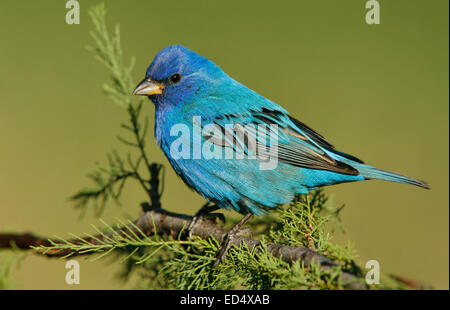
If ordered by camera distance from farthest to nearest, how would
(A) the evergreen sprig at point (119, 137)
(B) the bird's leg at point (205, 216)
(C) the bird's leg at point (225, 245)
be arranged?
(A) the evergreen sprig at point (119, 137), (B) the bird's leg at point (205, 216), (C) the bird's leg at point (225, 245)

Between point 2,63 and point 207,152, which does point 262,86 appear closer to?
point 2,63

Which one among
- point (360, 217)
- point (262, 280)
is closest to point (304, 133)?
point (262, 280)

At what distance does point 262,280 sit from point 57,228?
15.7ft

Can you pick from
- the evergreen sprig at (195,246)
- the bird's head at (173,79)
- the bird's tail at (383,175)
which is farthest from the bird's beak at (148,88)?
the bird's tail at (383,175)

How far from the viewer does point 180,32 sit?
27.7ft

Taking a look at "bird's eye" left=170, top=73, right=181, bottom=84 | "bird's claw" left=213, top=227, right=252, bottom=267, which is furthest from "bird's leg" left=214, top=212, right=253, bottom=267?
"bird's eye" left=170, top=73, right=181, bottom=84

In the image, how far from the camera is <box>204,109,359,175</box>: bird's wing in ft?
11.8

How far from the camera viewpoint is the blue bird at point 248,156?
3582 millimetres

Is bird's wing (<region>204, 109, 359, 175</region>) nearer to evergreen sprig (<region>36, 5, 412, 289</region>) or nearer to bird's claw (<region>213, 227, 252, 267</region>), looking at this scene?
evergreen sprig (<region>36, 5, 412, 289</region>)

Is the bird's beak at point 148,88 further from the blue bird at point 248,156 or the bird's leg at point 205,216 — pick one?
the bird's leg at point 205,216

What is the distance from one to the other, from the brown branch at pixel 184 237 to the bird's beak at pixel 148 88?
985 mm

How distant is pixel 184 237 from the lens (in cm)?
313

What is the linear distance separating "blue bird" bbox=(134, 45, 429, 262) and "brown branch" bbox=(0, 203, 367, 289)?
42cm
